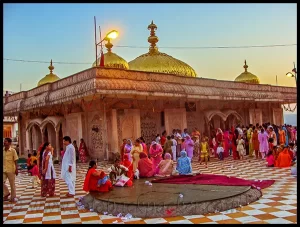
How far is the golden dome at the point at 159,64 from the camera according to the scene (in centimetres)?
2203

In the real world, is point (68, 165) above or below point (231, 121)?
below

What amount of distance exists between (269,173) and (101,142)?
313 inches

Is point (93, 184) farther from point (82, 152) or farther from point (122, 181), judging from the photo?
point (82, 152)

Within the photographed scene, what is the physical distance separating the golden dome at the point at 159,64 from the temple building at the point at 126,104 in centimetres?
6

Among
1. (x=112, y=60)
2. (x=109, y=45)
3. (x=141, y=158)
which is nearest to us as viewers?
(x=141, y=158)

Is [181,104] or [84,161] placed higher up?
[181,104]

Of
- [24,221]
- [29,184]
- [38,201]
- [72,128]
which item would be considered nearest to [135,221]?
[24,221]

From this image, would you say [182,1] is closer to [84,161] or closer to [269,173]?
[269,173]

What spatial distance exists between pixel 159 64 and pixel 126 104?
7037mm

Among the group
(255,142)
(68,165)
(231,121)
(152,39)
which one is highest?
(152,39)

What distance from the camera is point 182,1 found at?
12.3ft

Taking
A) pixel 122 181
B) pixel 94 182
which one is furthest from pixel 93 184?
pixel 122 181

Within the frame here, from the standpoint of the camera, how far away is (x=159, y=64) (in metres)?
22.2

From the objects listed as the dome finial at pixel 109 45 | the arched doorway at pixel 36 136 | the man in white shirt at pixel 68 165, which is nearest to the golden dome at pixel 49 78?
the dome finial at pixel 109 45
